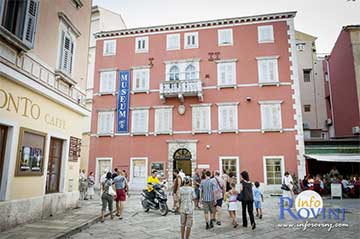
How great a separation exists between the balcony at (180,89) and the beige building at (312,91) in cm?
1125

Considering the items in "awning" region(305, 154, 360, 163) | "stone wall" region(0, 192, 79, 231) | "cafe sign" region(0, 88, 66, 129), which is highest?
"cafe sign" region(0, 88, 66, 129)

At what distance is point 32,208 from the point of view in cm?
750

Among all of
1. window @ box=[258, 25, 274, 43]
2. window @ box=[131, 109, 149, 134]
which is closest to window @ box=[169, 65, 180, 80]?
window @ box=[131, 109, 149, 134]

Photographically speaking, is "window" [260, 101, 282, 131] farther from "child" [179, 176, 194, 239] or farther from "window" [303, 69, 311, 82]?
"child" [179, 176, 194, 239]

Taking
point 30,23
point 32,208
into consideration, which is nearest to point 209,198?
point 32,208

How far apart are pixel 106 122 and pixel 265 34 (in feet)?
43.9

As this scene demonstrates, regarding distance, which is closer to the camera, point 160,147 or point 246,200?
point 246,200

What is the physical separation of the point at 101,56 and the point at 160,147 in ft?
29.4

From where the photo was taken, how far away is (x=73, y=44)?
33.2 ft

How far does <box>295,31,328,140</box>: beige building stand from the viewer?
23625 mm

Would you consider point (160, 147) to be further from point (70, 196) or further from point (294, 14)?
point (294, 14)

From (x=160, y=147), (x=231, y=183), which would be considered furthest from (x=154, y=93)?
(x=231, y=183)

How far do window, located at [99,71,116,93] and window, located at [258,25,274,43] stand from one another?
11323mm

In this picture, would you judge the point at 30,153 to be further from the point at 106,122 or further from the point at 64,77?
the point at 106,122
